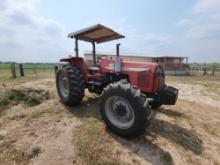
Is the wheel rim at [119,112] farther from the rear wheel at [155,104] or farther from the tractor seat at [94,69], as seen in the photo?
the tractor seat at [94,69]

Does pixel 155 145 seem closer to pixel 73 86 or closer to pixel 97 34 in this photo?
pixel 73 86

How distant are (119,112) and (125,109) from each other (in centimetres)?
16

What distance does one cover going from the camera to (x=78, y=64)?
5.30 m

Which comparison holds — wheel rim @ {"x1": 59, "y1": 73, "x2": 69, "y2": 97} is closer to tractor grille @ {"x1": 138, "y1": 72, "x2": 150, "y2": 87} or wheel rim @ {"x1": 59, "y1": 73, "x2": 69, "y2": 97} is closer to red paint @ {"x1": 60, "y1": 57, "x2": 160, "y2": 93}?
red paint @ {"x1": 60, "y1": 57, "x2": 160, "y2": 93}

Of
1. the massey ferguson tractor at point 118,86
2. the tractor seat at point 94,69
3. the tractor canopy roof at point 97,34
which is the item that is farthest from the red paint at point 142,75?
the tractor canopy roof at point 97,34

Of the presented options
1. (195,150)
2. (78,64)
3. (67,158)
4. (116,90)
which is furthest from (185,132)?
(78,64)

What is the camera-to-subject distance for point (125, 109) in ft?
11.3

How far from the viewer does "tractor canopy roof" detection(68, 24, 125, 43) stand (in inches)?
186

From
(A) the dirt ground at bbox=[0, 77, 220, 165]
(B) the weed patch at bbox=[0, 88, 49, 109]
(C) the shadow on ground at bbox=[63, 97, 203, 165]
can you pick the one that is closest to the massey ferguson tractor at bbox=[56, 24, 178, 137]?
(C) the shadow on ground at bbox=[63, 97, 203, 165]

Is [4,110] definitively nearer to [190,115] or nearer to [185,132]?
[185,132]

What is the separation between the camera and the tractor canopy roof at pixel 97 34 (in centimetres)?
472

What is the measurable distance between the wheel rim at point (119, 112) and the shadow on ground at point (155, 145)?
259 mm

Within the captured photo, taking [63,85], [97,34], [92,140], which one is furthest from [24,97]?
[92,140]

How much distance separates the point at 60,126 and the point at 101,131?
0.97 m
